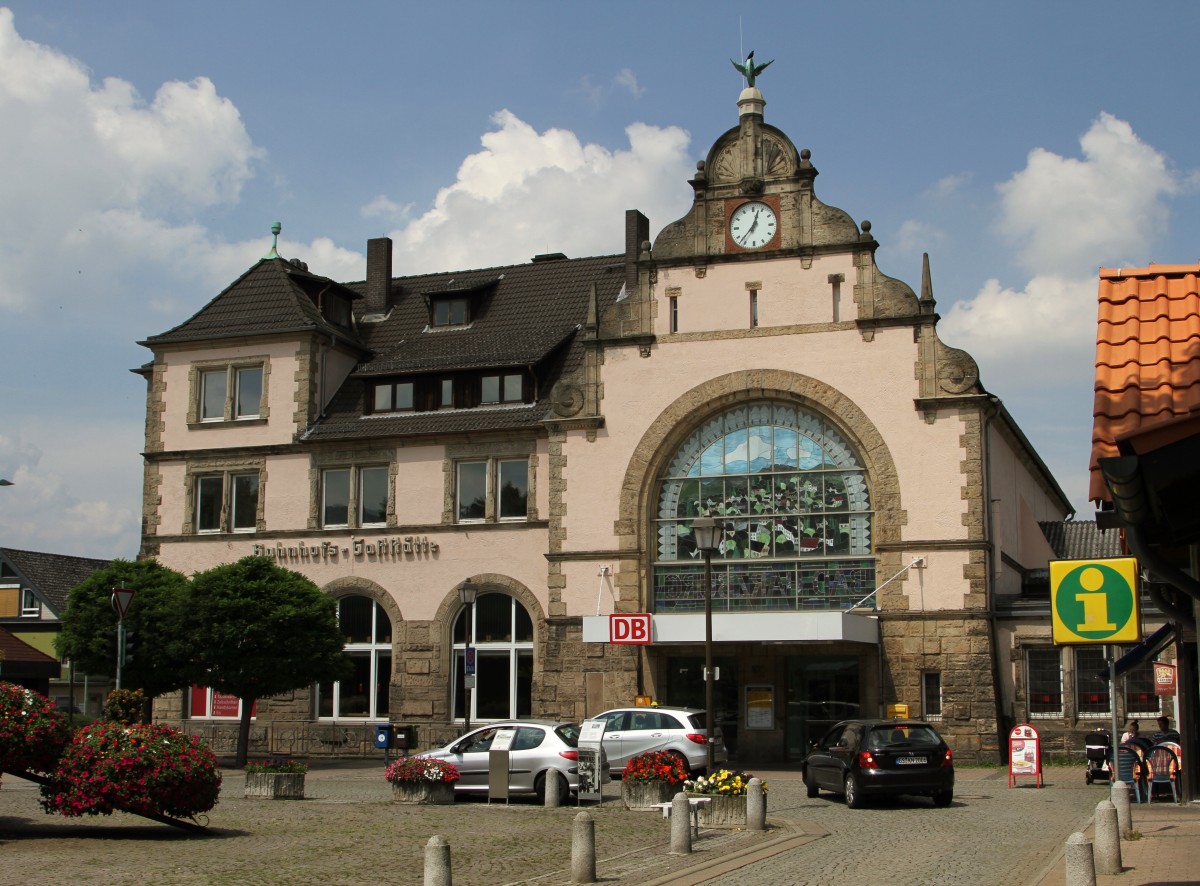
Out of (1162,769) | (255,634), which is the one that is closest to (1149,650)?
(1162,769)

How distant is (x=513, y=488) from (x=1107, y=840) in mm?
25563

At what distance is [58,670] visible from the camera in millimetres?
55875

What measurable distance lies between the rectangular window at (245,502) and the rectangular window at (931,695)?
19.1 meters

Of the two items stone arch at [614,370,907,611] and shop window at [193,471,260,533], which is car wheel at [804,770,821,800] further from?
shop window at [193,471,260,533]

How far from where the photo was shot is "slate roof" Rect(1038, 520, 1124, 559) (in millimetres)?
46281

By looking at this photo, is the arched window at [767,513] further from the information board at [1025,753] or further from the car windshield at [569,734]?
the car windshield at [569,734]

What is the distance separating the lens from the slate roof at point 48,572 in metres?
62.8

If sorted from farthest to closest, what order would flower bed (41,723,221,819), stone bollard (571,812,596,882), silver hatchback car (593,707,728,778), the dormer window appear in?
the dormer window
silver hatchback car (593,707,728,778)
flower bed (41,723,221,819)
stone bollard (571,812,596,882)

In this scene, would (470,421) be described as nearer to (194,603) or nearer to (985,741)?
(194,603)

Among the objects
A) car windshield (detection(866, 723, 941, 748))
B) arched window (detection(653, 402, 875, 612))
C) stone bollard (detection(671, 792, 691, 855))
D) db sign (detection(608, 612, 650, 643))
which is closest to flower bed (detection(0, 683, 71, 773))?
stone bollard (detection(671, 792, 691, 855))

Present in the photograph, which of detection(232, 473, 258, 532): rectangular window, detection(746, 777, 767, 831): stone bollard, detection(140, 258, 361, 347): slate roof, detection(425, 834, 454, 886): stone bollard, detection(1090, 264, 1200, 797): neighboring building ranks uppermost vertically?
detection(140, 258, 361, 347): slate roof

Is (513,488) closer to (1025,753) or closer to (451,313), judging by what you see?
(451,313)

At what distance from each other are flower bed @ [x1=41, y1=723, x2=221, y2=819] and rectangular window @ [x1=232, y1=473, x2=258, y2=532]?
2341 cm

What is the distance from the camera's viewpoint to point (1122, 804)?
17.1m
